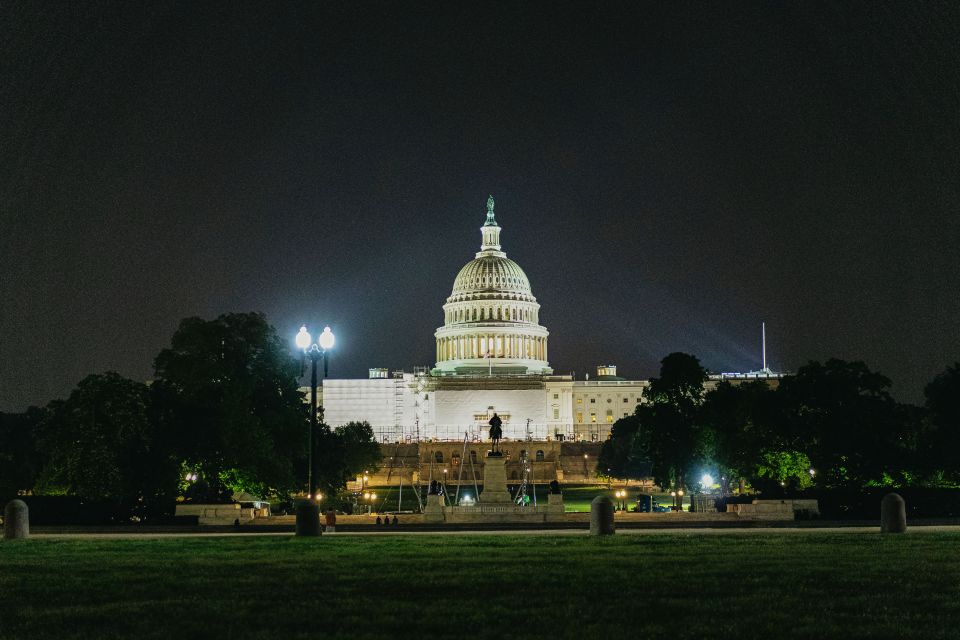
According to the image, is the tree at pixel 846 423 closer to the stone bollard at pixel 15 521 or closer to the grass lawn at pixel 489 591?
the grass lawn at pixel 489 591

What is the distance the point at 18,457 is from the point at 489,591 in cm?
6985

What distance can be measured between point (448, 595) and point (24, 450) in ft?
237

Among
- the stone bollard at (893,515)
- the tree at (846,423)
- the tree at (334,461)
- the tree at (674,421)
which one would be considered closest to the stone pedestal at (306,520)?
the stone bollard at (893,515)

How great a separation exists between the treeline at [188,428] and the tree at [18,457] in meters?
0.50

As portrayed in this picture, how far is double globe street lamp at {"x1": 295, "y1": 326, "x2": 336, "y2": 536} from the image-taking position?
3334 centimetres

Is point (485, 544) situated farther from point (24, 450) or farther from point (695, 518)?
point (24, 450)

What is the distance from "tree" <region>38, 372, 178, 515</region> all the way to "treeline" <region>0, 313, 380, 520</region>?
0.15ft

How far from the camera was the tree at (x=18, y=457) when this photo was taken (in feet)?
212

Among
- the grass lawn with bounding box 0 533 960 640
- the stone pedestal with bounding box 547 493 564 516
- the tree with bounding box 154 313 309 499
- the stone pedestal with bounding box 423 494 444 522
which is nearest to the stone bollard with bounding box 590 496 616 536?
the grass lawn with bounding box 0 533 960 640

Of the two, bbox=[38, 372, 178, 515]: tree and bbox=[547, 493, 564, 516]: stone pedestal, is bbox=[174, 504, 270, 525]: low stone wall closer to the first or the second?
bbox=[38, 372, 178, 515]: tree

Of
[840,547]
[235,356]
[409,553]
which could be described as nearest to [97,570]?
[409,553]

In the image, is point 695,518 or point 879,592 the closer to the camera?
point 879,592

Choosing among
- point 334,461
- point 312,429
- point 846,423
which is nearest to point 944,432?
point 846,423

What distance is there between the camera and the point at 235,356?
59.4 m
